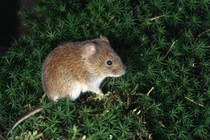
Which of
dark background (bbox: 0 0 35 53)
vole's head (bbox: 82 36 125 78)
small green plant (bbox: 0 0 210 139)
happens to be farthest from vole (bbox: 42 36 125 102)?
dark background (bbox: 0 0 35 53)

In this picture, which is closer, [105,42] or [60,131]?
[60,131]

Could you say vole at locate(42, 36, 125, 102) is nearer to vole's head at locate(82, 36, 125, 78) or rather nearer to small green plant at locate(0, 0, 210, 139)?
vole's head at locate(82, 36, 125, 78)

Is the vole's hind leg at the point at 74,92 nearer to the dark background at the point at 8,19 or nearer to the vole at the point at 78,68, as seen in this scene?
the vole at the point at 78,68

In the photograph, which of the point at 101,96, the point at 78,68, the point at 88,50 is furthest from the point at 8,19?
the point at 101,96

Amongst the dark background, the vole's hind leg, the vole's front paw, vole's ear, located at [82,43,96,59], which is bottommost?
the dark background

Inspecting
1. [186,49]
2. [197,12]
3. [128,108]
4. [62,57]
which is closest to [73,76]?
[62,57]

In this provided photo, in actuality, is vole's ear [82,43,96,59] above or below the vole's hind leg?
above

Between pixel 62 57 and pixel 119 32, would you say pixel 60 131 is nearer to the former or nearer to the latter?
pixel 62 57
